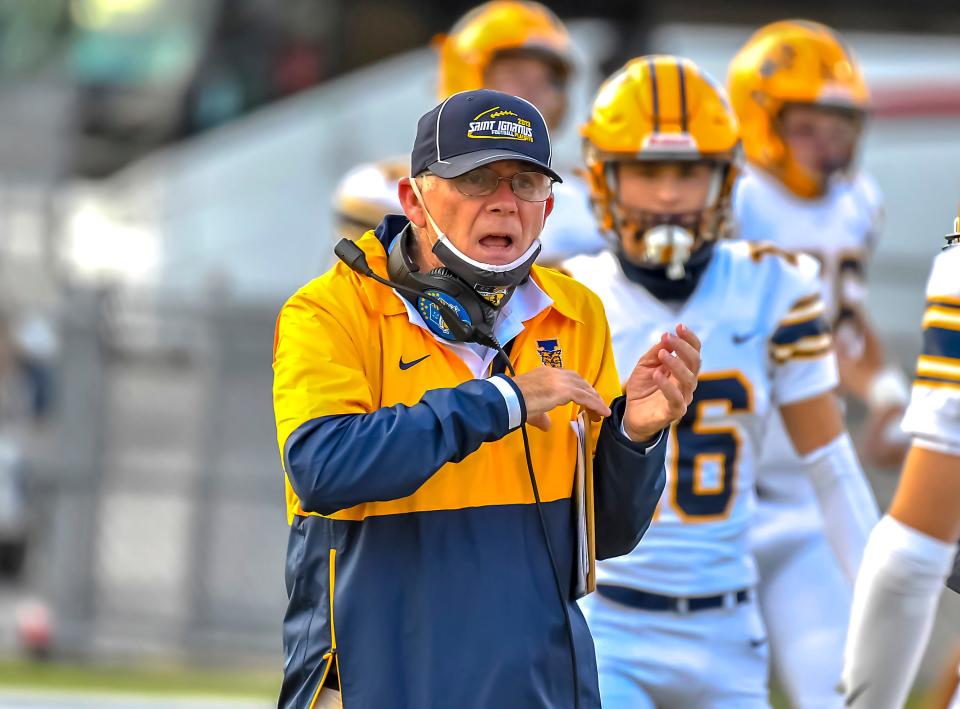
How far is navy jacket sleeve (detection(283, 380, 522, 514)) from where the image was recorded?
307 centimetres

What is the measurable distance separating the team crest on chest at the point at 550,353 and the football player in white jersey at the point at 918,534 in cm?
66

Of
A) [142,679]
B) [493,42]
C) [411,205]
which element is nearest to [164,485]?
[142,679]

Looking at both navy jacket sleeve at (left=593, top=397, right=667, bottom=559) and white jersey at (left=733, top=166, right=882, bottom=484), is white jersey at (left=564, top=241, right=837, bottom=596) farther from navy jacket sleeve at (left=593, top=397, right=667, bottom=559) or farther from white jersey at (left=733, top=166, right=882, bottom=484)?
white jersey at (left=733, top=166, right=882, bottom=484)

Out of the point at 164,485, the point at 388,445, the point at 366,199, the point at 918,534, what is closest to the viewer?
the point at 388,445

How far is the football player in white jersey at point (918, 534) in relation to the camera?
3256mm

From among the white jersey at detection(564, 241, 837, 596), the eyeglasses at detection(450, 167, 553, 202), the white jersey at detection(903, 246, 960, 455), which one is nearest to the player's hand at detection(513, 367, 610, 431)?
the eyeglasses at detection(450, 167, 553, 202)

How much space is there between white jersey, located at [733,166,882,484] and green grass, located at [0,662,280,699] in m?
4.11

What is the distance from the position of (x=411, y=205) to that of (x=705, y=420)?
1297 millimetres

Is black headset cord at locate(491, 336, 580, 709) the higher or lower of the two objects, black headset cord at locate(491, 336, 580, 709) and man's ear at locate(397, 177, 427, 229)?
the lower

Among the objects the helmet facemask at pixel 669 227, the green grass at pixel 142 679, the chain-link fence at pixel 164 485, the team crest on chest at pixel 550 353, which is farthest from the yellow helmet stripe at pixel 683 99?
the chain-link fence at pixel 164 485

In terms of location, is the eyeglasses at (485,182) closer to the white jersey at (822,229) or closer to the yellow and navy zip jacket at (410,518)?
the yellow and navy zip jacket at (410,518)

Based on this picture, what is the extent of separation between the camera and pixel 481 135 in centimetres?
329

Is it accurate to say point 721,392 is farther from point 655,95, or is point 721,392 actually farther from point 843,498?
point 655,95

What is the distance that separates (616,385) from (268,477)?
688 centimetres
